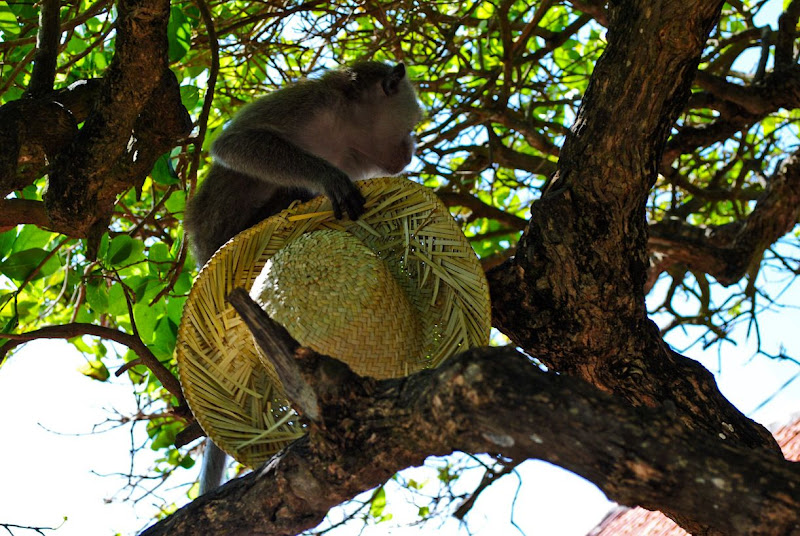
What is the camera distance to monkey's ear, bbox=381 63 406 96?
358 cm

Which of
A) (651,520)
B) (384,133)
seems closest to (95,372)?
(384,133)

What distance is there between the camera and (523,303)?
2.46m

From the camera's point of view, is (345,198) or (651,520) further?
(651,520)

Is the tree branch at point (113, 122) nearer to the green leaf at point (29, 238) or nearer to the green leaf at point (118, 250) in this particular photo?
the green leaf at point (118, 250)

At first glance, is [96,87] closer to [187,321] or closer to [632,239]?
[187,321]

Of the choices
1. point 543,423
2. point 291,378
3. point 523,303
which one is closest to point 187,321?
point 291,378

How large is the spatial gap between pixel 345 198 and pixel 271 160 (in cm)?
56

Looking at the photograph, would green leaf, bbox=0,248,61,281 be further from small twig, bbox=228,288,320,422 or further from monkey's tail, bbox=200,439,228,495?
small twig, bbox=228,288,320,422

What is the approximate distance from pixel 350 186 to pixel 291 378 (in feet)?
3.61

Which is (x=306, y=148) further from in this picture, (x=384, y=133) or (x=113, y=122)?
(x=113, y=122)

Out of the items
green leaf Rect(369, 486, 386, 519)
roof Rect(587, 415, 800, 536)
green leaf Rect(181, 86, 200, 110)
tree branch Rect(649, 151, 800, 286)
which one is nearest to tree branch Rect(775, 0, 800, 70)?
tree branch Rect(649, 151, 800, 286)

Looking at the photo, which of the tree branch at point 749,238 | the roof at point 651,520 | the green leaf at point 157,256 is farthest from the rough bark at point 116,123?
the roof at point 651,520

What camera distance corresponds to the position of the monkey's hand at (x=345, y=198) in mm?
2580

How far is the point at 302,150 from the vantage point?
3.07 metres
